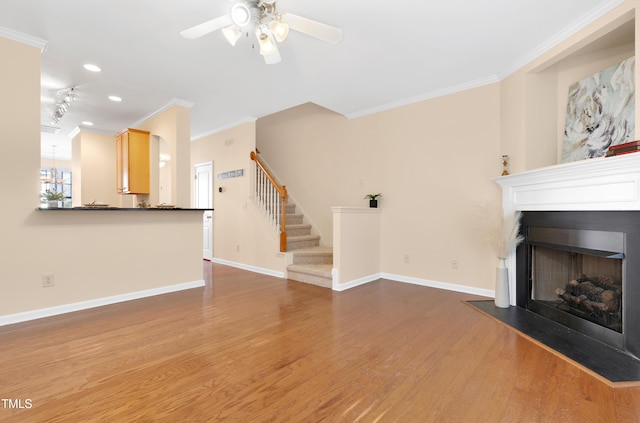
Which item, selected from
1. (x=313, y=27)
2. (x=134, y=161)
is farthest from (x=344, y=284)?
(x=134, y=161)

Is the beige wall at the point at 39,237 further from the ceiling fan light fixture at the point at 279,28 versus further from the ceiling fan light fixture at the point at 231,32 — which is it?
the ceiling fan light fixture at the point at 279,28

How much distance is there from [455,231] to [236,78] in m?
3.49

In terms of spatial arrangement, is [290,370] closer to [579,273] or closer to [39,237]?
[579,273]

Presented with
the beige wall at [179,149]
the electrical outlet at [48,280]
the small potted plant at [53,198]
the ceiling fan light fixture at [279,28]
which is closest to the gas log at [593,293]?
the ceiling fan light fixture at [279,28]

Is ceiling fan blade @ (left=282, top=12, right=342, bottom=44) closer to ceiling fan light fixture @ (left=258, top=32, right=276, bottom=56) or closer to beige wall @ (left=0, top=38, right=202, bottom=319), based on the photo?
ceiling fan light fixture @ (left=258, top=32, right=276, bottom=56)

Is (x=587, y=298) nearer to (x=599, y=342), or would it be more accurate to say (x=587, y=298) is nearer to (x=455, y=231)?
(x=599, y=342)

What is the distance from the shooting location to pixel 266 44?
2.33 metres

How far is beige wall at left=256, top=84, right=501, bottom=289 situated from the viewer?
3.78 metres

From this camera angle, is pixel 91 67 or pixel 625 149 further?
A: pixel 91 67

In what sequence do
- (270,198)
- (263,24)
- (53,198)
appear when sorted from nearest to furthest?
(263,24)
(53,198)
(270,198)

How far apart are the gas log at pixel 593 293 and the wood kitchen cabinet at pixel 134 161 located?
5.96 m

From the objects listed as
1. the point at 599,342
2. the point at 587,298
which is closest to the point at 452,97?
the point at 587,298

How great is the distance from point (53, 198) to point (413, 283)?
4514 millimetres

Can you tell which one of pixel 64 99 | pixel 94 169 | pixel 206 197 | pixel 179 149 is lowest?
pixel 206 197
